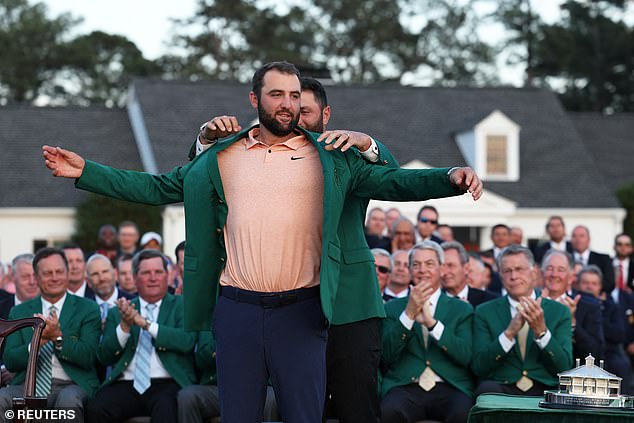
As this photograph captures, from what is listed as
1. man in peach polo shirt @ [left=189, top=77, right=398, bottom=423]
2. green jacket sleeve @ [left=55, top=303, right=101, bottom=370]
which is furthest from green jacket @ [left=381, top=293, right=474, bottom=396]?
man in peach polo shirt @ [left=189, top=77, right=398, bottom=423]

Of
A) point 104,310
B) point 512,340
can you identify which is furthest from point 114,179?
point 104,310

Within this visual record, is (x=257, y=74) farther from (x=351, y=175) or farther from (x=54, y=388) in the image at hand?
(x=54, y=388)

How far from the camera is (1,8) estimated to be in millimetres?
48219

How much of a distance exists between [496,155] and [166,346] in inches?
872

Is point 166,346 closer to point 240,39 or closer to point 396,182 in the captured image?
point 396,182

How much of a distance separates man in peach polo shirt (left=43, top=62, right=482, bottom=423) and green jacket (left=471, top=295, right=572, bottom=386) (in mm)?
2807

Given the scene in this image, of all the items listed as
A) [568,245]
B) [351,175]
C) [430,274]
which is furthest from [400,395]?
[568,245]

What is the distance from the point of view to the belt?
15.1 feet

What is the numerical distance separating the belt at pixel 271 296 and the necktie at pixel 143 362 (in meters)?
3.05

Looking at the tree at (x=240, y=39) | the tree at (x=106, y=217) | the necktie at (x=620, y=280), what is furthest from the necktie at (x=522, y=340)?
the tree at (x=240, y=39)

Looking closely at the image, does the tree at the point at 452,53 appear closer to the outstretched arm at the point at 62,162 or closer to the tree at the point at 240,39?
the tree at the point at 240,39

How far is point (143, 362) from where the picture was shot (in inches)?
301

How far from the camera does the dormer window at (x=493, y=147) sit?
28.4 meters

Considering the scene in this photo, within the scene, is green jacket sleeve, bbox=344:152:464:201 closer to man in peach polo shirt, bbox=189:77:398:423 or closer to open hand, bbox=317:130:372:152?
open hand, bbox=317:130:372:152
